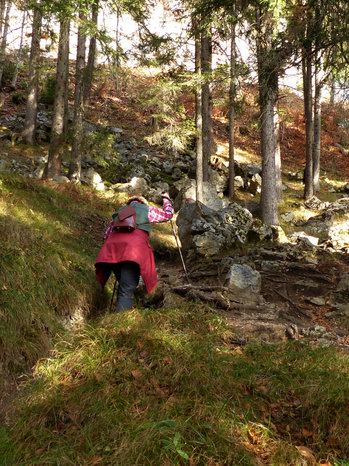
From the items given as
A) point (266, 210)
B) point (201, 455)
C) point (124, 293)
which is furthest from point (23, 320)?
point (266, 210)

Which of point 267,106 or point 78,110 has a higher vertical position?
point 78,110

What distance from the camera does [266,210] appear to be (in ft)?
37.5

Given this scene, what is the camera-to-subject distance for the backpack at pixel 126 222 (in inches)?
180

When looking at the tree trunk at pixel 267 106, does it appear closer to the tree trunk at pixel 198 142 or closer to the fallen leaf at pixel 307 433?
the tree trunk at pixel 198 142

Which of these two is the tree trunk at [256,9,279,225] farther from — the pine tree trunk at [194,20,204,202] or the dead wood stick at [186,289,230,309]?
the dead wood stick at [186,289,230,309]

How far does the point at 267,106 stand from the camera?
32.6 feet

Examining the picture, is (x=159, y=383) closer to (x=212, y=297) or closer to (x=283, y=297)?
(x=212, y=297)

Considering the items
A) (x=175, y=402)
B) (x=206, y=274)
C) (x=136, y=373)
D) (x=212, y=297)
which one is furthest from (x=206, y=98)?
(x=175, y=402)

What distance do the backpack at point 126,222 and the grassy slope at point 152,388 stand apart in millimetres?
1147

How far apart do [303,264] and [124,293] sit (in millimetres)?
4840

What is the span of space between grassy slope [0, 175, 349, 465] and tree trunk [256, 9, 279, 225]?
6247mm

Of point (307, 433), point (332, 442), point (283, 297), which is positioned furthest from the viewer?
point (283, 297)

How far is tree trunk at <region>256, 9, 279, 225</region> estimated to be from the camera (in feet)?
26.1

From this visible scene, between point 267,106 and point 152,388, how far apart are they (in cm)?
919
